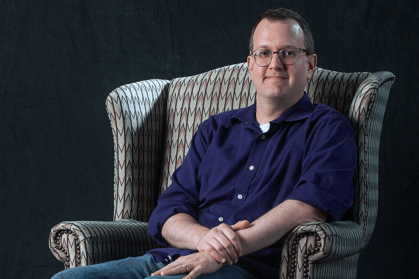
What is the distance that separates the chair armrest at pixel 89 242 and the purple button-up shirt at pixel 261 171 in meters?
0.17

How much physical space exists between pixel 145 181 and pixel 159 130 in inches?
9.4

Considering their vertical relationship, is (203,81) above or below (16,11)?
below

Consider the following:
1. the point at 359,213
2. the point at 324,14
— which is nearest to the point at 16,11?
the point at 324,14

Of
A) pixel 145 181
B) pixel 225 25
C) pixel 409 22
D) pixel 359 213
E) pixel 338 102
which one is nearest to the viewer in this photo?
pixel 359 213

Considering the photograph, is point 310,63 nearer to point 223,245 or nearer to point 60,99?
point 223,245

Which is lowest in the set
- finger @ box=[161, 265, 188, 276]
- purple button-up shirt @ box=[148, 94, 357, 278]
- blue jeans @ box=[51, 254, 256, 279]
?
blue jeans @ box=[51, 254, 256, 279]

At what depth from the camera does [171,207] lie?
5.32 feet

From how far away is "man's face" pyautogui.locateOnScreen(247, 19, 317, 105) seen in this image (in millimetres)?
1626

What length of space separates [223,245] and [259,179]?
0.30m

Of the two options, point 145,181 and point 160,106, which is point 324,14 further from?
point 145,181

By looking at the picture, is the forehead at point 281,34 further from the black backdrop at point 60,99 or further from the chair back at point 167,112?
the black backdrop at point 60,99

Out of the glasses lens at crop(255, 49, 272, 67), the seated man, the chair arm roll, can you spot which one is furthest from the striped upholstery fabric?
the glasses lens at crop(255, 49, 272, 67)

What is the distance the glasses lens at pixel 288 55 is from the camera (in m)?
1.63

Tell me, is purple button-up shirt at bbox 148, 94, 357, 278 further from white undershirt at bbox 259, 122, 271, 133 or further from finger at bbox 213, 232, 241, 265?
Answer: finger at bbox 213, 232, 241, 265
